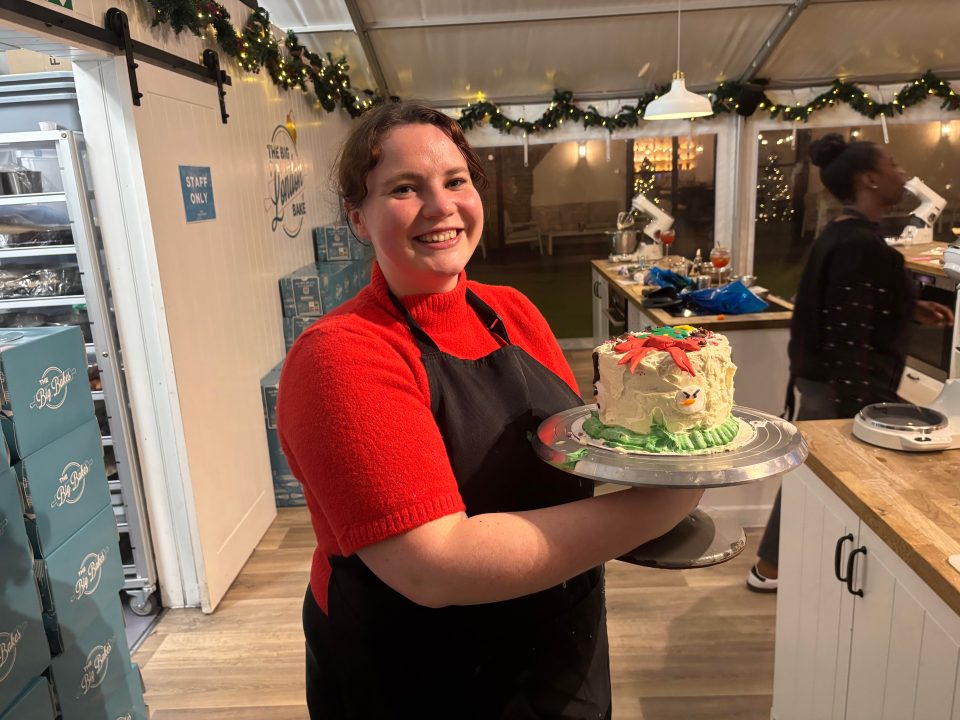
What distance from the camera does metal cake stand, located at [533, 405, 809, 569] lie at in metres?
0.94

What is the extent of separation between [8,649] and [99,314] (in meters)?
1.45

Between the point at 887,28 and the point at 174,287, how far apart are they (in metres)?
5.60

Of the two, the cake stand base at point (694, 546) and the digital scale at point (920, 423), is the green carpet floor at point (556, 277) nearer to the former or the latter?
the digital scale at point (920, 423)

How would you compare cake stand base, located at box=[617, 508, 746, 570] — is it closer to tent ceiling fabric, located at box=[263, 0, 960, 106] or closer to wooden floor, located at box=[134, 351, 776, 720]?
wooden floor, located at box=[134, 351, 776, 720]

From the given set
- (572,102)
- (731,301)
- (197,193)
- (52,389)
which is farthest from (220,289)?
(572,102)

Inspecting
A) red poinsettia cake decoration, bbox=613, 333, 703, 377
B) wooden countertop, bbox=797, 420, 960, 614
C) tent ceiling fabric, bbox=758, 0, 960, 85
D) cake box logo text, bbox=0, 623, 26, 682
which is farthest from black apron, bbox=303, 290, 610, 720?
tent ceiling fabric, bbox=758, 0, 960, 85

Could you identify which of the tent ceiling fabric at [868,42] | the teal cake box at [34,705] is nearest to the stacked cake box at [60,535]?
the teal cake box at [34,705]

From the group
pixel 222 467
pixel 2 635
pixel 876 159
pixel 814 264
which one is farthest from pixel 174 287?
pixel 876 159

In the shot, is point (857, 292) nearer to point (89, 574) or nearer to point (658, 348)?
point (658, 348)

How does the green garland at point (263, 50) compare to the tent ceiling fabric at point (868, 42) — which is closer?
the green garland at point (263, 50)

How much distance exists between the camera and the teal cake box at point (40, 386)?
→ 1.68m

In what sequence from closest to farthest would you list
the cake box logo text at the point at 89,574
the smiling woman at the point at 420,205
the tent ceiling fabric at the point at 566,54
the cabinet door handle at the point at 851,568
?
the smiling woman at the point at 420,205 → the cabinet door handle at the point at 851,568 → the cake box logo text at the point at 89,574 → the tent ceiling fabric at the point at 566,54

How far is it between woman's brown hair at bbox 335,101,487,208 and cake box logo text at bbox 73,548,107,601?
4.65 feet

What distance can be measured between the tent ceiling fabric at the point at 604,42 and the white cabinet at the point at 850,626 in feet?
15.0
